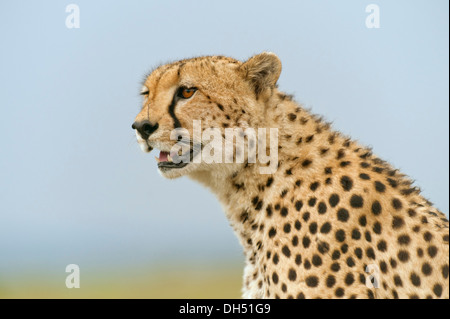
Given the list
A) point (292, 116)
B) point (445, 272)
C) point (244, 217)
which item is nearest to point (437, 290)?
point (445, 272)

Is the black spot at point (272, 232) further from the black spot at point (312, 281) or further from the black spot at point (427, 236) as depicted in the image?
the black spot at point (427, 236)

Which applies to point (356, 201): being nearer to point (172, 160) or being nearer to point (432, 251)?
point (432, 251)

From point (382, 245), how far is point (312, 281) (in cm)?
40

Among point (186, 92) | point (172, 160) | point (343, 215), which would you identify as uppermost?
point (186, 92)

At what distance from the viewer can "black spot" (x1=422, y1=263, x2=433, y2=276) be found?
3.44m

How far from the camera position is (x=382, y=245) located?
3.54 metres

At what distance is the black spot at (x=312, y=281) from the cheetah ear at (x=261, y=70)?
1116 mm

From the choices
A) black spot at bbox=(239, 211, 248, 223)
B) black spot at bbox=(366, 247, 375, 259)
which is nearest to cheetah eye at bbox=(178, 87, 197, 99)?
black spot at bbox=(239, 211, 248, 223)

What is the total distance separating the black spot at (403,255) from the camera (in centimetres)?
348

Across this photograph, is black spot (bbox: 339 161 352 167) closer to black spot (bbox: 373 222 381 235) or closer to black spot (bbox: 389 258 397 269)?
black spot (bbox: 373 222 381 235)

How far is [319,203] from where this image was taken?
3.63 m

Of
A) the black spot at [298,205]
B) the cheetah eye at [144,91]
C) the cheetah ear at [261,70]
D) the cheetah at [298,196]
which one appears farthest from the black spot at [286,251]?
the cheetah eye at [144,91]
